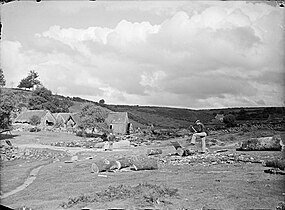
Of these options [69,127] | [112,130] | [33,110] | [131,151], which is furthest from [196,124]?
[33,110]

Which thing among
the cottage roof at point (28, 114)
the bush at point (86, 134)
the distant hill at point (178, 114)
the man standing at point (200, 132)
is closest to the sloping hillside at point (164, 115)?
the distant hill at point (178, 114)

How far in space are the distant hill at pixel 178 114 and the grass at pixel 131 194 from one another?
4.00 feet

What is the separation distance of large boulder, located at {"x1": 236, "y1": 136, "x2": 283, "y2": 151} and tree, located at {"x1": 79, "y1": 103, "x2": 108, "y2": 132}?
2.71m

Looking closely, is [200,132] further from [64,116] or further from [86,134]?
[64,116]

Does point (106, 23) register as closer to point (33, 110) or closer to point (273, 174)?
point (33, 110)

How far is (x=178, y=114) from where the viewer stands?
5488 millimetres

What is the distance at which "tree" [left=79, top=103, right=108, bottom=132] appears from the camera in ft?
21.3

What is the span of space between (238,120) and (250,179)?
871mm

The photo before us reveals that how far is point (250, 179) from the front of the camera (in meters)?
4.60

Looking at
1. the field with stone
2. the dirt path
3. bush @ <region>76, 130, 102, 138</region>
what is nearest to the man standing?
the field with stone

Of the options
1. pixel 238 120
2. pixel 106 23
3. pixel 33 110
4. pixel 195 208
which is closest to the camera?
pixel 195 208

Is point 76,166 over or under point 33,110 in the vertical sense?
under

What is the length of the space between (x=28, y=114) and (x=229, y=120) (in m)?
4.61

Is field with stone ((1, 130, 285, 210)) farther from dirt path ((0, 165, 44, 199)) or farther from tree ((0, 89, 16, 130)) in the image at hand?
tree ((0, 89, 16, 130))
